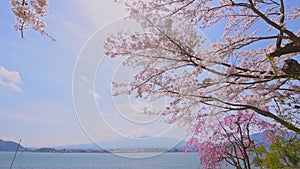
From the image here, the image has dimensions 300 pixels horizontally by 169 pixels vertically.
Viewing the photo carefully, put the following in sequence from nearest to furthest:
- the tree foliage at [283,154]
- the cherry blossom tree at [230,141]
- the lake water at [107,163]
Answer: the tree foliage at [283,154] → the cherry blossom tree at [230,141] → the lake water at [107,163]

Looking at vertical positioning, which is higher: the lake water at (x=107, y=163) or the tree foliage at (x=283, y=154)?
the lake water at (x=107, y=163)

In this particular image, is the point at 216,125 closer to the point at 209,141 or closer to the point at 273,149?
the point at 209,141

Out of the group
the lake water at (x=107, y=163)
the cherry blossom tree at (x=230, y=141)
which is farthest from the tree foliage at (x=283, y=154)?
the lake water at (x=107, y=163)

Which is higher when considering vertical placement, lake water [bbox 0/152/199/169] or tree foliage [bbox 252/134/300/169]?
lake water [bbox 0/152/199/169]

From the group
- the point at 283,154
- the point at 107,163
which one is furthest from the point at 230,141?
the point at 107,163

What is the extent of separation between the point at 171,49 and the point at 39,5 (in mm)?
1344

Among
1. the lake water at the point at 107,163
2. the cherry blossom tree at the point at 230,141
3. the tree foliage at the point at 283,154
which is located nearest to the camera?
the tree foliage at the point at 283,154

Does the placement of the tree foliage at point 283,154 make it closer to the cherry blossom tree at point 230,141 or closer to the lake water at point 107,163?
the cherry blossom tree at point 230,141

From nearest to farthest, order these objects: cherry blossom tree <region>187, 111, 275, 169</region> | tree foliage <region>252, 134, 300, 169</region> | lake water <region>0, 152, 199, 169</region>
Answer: tree foliage <region>252, 134, 300, 169</region>, cherry blossom tree <region>187, 111, 275, 169</region>, lake water <region>0, 152, 199, 169</region>

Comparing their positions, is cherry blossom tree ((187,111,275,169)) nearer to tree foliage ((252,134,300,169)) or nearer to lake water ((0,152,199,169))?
tree foliage ((252,134,300,169))

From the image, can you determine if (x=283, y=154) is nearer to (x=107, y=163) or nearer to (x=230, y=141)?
(x=230, y=141)

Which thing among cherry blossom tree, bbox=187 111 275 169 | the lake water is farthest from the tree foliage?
the lake water

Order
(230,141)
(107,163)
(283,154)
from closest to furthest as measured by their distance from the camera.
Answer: (283,154) → (230,141) → (107,163)

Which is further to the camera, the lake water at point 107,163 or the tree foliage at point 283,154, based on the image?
the lake water at point 107,163
